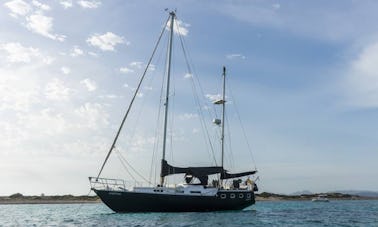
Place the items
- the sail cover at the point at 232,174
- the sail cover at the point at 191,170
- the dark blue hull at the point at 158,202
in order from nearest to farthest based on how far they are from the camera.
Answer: the dark blue hull at the point at 158,202 → the sail cover at the point at 191,170 → the sail cover at the point at 232,174

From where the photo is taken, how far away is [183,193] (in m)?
49.4

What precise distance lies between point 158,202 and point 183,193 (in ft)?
10.3

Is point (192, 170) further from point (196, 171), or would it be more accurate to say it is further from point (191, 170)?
point (196, 171)

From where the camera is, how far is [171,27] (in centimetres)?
5300

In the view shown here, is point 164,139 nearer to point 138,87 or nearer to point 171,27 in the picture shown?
point 138,87

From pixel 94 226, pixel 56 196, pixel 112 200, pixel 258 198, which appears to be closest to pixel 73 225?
pixel 94 226

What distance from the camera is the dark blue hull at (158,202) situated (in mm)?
47125

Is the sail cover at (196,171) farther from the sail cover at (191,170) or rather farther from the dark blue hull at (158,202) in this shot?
the dark blue hull at (158,202)

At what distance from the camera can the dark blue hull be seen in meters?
47.1

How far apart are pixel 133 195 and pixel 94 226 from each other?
33.9ft

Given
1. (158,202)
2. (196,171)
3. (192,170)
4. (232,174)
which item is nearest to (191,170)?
(192,170)

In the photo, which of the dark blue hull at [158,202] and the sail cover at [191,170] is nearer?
the dark blue hull at [158,202]

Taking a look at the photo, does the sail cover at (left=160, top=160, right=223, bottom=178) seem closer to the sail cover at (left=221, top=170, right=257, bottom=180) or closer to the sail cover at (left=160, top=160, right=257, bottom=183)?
the sail cover at (left=160, top=160, right=257, bottom=183)

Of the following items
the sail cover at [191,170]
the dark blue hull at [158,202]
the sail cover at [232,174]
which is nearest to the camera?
the dark blue hull at [158,202]
